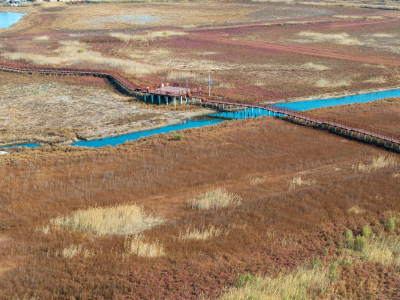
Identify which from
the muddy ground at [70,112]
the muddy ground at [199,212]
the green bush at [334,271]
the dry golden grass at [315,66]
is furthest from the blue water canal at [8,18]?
the green bush at [334,271]

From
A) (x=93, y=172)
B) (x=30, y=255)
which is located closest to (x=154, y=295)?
(x=30, y=255)

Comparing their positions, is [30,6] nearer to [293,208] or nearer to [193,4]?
[193,4]

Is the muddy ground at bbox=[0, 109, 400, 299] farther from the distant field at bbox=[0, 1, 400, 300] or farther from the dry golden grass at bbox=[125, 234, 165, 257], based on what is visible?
the dry golden grass at bbox=[125, 234, 165, 257]

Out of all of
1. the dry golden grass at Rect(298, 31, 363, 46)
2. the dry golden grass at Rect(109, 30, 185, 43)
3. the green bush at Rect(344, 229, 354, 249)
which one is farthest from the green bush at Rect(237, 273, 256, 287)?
the dry golden grass at Rect(298, 31, 363, 46)

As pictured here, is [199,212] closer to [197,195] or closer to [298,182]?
[197,195]

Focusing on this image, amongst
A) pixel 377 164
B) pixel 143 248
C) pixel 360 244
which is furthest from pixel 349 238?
pixel 377 164

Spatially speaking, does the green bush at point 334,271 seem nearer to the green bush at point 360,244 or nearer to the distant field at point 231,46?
the green bush at point 360,244
